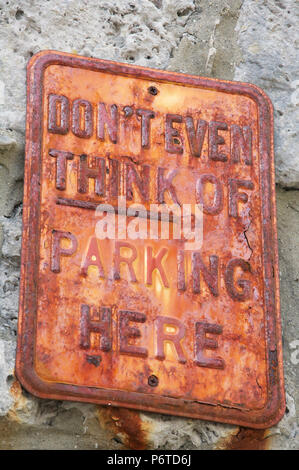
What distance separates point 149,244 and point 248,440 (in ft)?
1.08

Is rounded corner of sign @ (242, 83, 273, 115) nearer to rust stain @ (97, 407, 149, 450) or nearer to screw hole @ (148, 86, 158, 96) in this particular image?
screw hole @ (148, 86, 158, 96)

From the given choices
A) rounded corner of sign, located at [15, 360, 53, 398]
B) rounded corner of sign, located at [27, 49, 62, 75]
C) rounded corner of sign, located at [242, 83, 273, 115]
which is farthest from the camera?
rounded corner of sign, located at [242, 83, 273, 115]

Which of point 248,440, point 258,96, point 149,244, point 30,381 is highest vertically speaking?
point 258,96

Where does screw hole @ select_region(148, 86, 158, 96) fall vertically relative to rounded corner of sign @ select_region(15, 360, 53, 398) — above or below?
above

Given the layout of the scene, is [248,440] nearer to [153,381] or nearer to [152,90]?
[153,381]

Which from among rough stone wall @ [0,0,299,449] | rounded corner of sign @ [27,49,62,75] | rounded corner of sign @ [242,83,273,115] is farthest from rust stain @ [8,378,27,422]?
rounded corner of sign @ [242,83,273,115]

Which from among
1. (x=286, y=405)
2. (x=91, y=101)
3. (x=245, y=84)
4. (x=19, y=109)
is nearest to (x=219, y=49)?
(x=245, y=84)

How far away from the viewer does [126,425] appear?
145 cm

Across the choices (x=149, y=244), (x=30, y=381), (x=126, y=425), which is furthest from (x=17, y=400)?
(x=149, y=244)

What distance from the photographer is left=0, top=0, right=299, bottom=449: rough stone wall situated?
1.43 metres

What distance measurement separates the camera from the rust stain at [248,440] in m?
1.49

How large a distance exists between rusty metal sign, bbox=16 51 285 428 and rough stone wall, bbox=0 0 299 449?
1.1 inches

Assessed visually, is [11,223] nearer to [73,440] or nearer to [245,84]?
[73,440]

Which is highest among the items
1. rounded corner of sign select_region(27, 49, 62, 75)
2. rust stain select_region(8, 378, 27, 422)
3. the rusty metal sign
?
rounded corner of sign select_region(27, 49, 62, 75)
